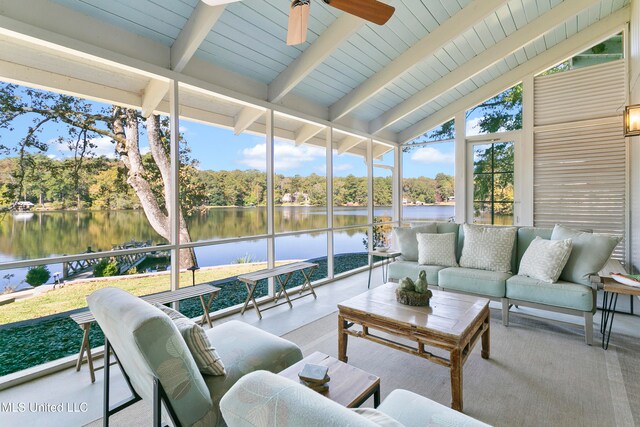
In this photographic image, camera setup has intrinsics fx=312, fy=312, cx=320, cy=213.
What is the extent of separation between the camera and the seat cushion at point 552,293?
293 centimetres

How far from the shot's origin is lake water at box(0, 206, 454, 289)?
290 centimetres

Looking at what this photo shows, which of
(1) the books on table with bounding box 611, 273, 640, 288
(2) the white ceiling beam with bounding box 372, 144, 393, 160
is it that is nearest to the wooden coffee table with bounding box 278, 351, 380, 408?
(1) the books on table with bounding box 611, 273, 640, 288

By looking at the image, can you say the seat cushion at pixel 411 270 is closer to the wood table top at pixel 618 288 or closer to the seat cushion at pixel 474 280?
the seat cushion at pixel 474 280

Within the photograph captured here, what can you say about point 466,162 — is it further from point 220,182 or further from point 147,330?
point 147,330

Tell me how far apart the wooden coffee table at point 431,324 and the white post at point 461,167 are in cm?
351

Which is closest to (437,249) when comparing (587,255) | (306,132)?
(587,255)

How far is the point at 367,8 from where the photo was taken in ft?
6.97

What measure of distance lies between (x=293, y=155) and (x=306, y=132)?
88 cm

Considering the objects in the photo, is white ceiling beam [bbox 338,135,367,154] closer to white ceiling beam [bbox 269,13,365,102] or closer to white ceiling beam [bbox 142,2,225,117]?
white ceiling beam [bbox 269,13,365,102]

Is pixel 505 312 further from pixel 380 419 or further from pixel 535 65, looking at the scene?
pixel 535 65

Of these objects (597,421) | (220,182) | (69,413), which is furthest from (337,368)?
(220,182)

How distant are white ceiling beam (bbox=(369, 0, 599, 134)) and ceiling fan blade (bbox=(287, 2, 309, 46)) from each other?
11.3 feet

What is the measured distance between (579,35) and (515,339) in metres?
4.82

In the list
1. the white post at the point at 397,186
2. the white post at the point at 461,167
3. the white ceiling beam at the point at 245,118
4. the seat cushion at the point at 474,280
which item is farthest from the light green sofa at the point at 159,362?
the white post at the point at 397,186
